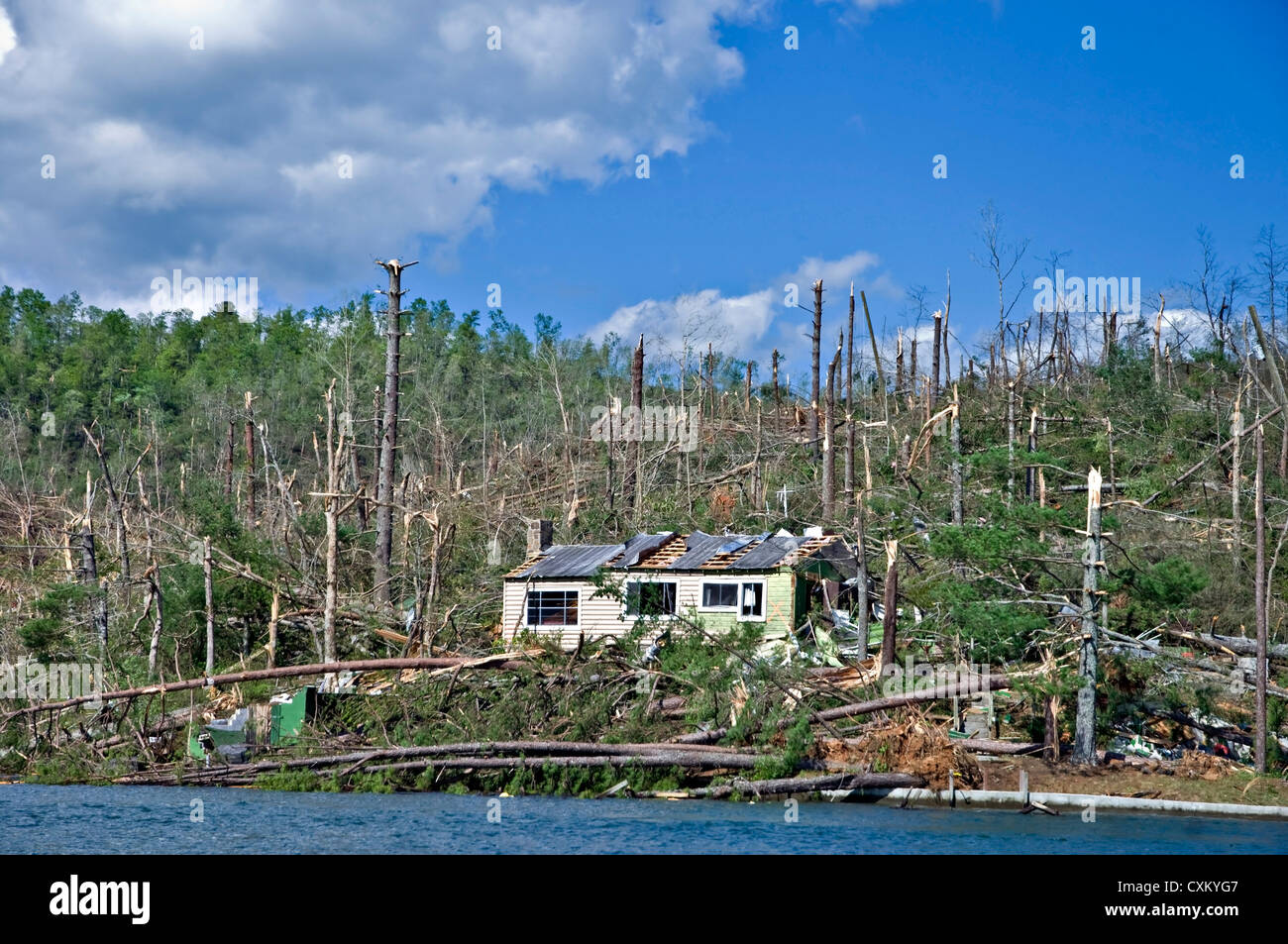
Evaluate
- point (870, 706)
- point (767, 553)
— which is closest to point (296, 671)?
point (767, 553)

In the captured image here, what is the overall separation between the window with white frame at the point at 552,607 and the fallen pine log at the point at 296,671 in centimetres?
512

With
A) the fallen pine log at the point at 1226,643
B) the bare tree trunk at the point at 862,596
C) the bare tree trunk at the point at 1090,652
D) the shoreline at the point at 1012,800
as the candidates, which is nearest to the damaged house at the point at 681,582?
the bare tree trunk at the point at 862,596

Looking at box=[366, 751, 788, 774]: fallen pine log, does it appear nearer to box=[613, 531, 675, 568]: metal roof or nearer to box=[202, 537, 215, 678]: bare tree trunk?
box=[202, 537, 215, 678]: bare tree trunk

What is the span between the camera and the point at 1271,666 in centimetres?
2544

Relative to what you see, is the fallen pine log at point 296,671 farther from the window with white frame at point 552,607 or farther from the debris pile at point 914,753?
the debris pile at point 914,753

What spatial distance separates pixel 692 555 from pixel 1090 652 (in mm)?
10314

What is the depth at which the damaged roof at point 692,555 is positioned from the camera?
1133 inches

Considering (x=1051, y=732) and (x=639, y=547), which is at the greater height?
(x=639, y=547)

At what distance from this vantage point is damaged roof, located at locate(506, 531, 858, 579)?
28.8 metres

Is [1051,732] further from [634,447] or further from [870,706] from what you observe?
[634,447]

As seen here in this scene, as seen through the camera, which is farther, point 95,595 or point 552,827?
point 95,595

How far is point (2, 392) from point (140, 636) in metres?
54.1

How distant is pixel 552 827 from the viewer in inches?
714
